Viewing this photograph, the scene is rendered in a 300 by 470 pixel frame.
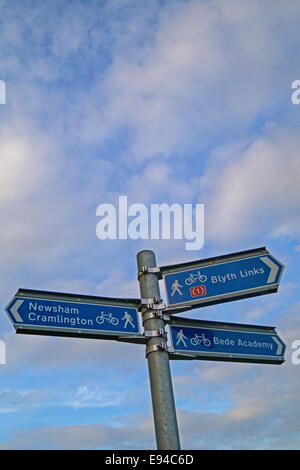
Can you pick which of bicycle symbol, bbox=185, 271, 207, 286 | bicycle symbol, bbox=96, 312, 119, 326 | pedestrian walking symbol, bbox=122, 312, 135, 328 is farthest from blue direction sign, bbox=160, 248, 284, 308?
bicycle symbol, bbox=96, 312, 119, 326

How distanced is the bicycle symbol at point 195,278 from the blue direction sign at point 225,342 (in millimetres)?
510

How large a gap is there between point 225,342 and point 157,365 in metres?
1.33

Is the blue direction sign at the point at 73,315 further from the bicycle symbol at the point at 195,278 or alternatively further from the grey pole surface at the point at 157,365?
the bicycle symbol at the point at 195,278

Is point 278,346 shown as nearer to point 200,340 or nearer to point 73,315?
point 200,340

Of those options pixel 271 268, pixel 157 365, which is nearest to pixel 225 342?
pixel 271 268

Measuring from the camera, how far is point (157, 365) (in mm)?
5266

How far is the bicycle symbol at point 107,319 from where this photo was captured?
5765 mm

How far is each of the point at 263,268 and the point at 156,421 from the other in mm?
2533

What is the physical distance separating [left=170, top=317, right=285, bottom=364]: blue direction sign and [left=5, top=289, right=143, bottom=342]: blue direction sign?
1.98ft

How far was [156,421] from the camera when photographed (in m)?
5.00

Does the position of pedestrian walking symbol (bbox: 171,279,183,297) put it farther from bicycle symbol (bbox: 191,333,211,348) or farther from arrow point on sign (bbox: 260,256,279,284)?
arrow point on sign (bbox: 260,256,279,284)

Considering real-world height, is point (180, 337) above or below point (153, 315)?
below

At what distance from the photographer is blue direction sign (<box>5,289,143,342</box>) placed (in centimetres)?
546
